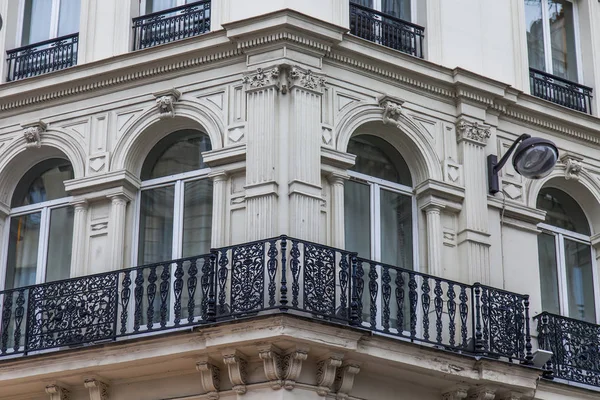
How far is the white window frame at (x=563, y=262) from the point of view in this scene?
17891mm

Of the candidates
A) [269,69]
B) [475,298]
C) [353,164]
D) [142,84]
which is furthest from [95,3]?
[475,298]

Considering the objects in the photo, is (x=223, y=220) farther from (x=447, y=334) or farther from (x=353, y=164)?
(x=447, y=334)

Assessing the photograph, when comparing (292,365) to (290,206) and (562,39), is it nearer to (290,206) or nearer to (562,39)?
(290,206)

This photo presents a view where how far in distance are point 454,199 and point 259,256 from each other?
312 centimetres

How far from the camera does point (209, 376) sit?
14.7m

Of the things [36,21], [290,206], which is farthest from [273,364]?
[36,21]

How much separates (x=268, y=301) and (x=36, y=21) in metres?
6.06

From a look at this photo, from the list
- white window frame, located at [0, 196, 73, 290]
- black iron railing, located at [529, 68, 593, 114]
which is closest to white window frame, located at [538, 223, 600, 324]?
black iron railing, located at [529, 68, 593, 114]

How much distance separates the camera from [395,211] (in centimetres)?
1694

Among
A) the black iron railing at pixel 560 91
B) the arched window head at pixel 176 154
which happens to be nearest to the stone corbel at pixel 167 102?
the arched window head at pixel 176 154

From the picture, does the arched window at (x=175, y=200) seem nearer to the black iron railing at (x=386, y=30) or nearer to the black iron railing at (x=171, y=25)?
the black iron railing at (x=171, y=25)

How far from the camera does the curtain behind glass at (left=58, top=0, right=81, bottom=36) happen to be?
18.0m

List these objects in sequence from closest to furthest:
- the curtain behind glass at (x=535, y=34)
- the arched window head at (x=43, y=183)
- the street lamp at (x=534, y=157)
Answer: the street lamp at (x=534, y=157)
the arched window head at (x=43, y=183)
the curtain behind glass at (x=535, y=34)

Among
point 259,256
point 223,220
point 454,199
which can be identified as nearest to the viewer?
point 259,256
